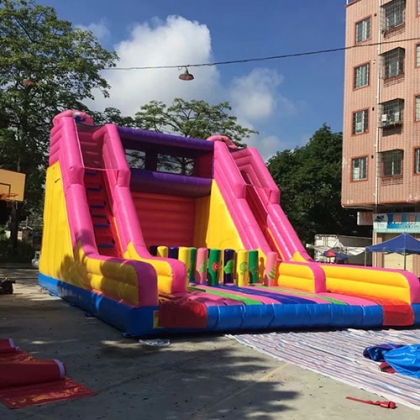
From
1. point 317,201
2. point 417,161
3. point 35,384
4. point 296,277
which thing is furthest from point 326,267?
point 317,201

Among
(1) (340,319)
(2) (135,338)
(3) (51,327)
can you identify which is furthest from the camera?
(1) (340,319)

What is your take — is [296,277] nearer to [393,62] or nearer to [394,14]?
[393,62]

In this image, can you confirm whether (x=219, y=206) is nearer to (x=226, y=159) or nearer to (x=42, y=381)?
(x=226, y=159)

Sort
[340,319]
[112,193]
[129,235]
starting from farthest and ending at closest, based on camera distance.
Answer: [112,193]
[129,235]
[340,319]

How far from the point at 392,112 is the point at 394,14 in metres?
4.61

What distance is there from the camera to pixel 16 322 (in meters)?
7.06

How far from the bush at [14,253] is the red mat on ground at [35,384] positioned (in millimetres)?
17264

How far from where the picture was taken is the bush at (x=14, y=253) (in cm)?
2047

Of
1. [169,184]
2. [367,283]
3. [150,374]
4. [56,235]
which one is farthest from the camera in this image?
[169,184]

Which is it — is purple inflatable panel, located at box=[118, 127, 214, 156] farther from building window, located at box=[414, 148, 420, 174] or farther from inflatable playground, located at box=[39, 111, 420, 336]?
building window, located at box=[414, 148, 420, 174]

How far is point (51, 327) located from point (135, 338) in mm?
1292

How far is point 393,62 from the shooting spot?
22.9m

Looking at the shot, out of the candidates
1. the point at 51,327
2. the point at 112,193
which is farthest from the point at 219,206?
the point at 51,327

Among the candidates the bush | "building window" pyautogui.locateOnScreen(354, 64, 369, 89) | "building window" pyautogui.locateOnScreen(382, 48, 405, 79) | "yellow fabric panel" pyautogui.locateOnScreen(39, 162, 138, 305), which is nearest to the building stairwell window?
"building window" pyautogui.locateOnScreen(382, 48, 405, 79)
